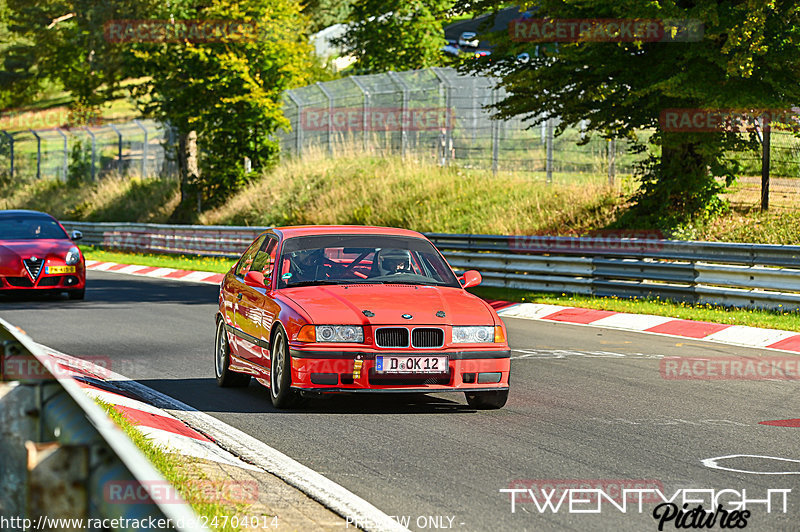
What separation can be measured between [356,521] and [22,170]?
2370 inches

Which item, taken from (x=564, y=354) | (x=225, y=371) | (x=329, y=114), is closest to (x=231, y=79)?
(x=329, y=114)

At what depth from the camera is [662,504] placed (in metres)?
5.86

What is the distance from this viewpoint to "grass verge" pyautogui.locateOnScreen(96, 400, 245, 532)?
5.29 metres

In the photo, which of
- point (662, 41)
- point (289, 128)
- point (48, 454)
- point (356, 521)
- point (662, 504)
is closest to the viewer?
point (48, 454)

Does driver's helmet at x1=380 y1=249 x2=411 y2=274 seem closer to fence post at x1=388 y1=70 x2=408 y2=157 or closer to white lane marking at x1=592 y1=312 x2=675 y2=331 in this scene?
white lane marking at x1=592 y1=312 x2=675 y2=331

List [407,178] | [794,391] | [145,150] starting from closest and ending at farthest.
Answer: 1. [794,391]
2. [407,178]
3. [145,150]

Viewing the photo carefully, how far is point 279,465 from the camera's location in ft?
22.6

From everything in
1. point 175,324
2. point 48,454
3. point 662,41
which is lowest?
point 175,324

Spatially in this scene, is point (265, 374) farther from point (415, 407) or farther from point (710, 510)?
point (710, 510)

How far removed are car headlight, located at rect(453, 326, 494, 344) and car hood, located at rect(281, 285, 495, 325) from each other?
5 cm

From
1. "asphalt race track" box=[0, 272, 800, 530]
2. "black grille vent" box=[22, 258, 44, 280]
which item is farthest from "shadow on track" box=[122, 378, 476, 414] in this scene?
"black grille vent" box=[22, 258, 44, 280]

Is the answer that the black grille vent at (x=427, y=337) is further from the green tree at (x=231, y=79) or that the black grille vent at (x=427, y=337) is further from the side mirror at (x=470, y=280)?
the green tree at (x=231, y=79)

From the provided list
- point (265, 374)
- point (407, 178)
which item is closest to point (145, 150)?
point (407, 178)

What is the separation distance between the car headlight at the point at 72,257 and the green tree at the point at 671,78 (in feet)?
25.6
